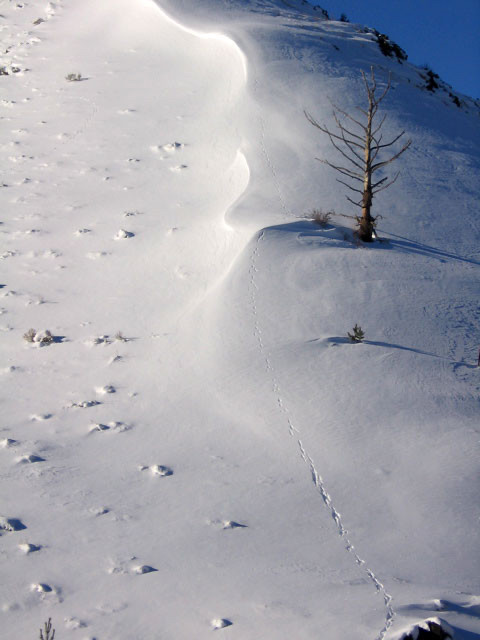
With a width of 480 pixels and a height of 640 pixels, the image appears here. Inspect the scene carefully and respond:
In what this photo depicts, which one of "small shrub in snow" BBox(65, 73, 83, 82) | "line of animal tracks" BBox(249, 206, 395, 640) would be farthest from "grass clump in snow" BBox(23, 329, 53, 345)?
"small shrub in snow" BBox(65, 73, 83, 82)

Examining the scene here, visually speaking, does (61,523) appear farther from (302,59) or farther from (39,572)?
(302,59)

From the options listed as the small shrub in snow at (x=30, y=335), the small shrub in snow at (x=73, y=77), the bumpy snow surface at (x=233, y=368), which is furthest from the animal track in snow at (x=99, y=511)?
the small shrub in snow at (x=73, y=77)

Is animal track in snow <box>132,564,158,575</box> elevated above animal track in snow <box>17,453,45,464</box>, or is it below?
above

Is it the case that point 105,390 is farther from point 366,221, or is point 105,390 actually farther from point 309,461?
point 366,221

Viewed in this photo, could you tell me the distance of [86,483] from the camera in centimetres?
488

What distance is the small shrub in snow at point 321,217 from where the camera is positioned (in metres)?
8.16

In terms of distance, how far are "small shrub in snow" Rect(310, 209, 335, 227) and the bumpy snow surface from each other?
0.13 metres

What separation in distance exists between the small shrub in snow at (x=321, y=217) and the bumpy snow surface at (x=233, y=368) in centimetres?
13

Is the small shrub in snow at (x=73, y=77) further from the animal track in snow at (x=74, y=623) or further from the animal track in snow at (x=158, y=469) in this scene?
the animal track in snow at (x=74, y=623)

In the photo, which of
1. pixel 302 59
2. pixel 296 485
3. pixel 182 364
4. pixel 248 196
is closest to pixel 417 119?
pixel 302 59

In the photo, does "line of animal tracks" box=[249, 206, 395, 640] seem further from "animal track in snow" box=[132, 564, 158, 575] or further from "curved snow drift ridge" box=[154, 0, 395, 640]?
"animal track in snow" box=[132, 564, 158, 575]

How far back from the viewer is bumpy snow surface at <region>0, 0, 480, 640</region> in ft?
12.5

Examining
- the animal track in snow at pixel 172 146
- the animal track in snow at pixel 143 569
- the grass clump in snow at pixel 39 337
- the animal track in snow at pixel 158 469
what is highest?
the animal track in snow at pixel 172 146

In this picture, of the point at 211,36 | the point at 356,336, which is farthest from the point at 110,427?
the point at 211,36
